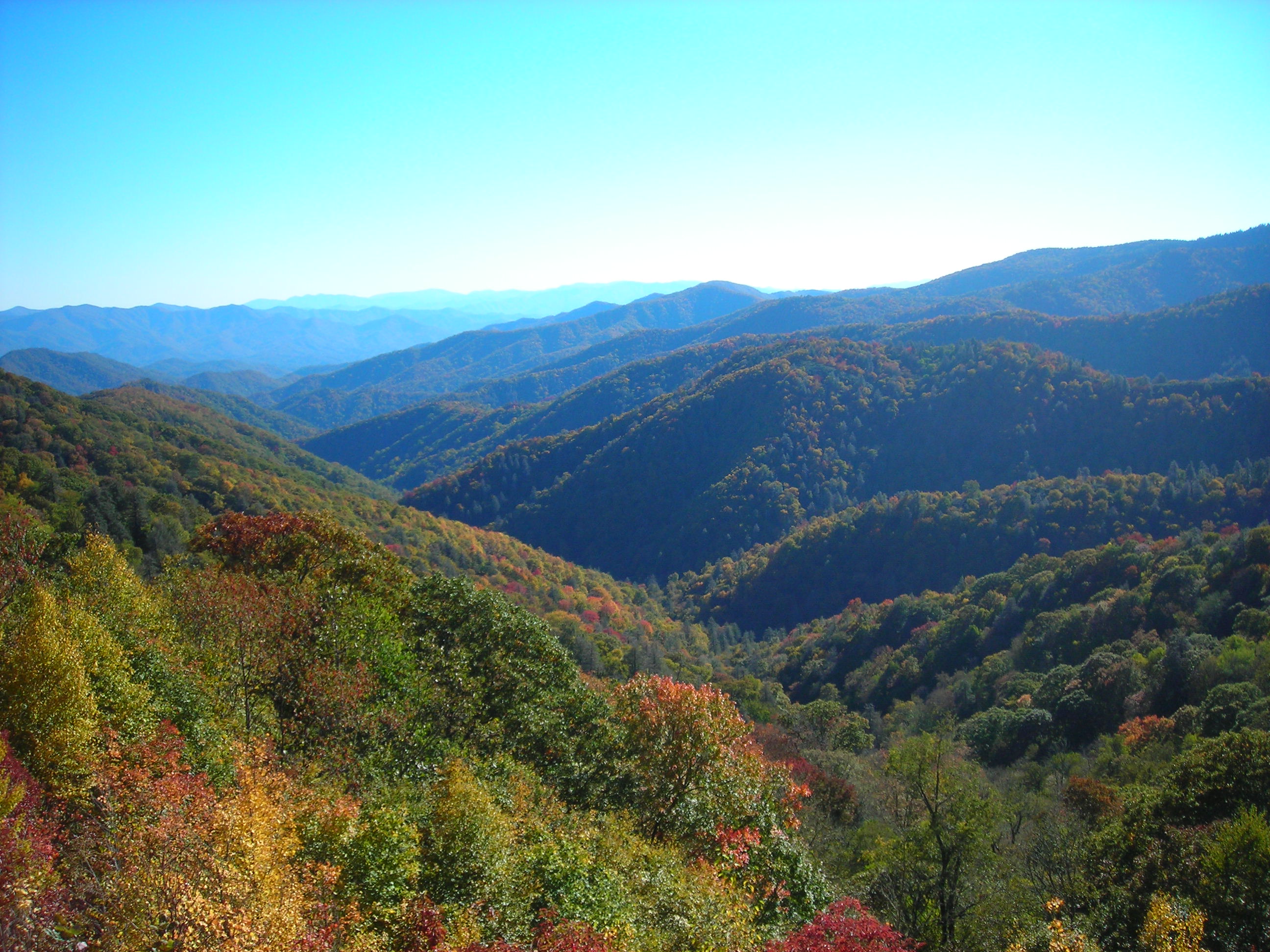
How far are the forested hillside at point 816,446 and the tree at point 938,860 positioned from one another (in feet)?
382

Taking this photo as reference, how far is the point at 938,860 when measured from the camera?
21766 mm

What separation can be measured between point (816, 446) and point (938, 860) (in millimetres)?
137023

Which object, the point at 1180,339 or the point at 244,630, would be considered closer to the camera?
the point at 244,630

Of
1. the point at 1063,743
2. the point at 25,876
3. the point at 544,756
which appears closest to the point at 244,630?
the point at 544,756

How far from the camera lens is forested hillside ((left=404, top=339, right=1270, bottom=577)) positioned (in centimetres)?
13112

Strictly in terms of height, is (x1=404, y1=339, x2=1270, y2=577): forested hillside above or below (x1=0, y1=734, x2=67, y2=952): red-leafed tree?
below

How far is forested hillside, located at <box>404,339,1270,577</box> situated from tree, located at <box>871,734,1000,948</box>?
116 meters

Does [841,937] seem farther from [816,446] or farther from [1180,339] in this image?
[1180,339]

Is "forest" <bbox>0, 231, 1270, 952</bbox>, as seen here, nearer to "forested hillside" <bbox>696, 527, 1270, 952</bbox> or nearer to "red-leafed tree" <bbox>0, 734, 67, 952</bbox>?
"red-leafed tree" <bbox>0, 734, 67, 952</bbox>

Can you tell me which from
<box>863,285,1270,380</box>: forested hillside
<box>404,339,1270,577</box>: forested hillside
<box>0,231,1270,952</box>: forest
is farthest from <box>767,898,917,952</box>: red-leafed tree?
<box>863,285,1270,380</box>: forested hillside

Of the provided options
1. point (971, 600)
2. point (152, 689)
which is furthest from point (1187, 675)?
point (152, 689)

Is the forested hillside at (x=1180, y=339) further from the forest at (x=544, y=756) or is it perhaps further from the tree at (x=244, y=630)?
the tree at (x=244, y=630)

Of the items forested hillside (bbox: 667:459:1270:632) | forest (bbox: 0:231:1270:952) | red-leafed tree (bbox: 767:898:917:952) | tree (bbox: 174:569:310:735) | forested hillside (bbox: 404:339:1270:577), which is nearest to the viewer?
forest (bbox: 0:231:1270:952)

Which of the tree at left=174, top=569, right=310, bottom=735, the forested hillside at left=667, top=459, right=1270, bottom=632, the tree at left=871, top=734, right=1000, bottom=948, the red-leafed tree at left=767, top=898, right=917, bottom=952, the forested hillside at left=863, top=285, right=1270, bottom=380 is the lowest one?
the forested hillside at left=667, top=459, right=1270, bottom=632
